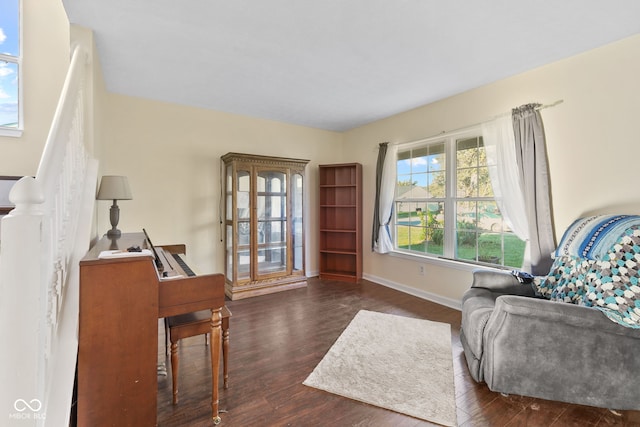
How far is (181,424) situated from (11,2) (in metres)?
4.18

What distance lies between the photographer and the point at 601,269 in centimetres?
192

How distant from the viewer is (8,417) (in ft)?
2.56

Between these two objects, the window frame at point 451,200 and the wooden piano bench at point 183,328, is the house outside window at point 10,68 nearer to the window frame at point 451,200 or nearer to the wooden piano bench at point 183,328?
the wooden piano bench at point 183,328

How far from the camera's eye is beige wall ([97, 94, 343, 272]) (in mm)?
3453

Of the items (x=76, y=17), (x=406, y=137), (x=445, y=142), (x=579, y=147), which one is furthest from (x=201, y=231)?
(x=579, y=147)

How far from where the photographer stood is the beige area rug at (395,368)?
1.81 m

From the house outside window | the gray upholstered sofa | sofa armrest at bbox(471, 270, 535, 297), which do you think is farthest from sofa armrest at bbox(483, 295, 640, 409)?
the house outside window

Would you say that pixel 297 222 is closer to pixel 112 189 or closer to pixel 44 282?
pixel 112 189

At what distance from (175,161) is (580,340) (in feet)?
14.4

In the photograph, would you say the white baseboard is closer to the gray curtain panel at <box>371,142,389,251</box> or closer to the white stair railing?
the gray curtain panel at <box>371,142,389,251</box>

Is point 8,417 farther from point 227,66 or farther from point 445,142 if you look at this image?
point 445,142

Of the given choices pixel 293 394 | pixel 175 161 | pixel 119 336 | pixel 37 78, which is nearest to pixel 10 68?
pixel 37 78

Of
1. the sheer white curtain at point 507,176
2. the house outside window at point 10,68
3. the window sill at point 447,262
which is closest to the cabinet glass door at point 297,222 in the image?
the window sill at point 447,262

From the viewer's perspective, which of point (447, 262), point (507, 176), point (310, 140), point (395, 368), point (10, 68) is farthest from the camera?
point (310, 140)
